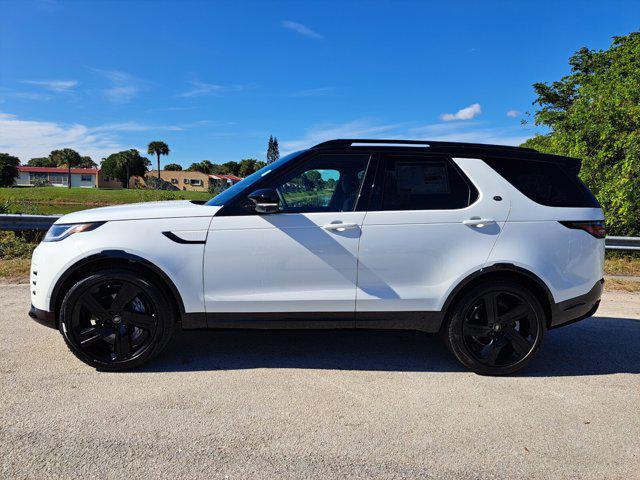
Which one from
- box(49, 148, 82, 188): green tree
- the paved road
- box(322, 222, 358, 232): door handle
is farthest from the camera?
box(49, 148, 82, 188): green tree

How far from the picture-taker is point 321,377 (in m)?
3.49

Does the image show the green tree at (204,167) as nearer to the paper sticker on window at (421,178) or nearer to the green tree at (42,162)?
the green tree at (42,162)

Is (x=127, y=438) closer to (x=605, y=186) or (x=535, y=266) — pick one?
(x=535, y=266)

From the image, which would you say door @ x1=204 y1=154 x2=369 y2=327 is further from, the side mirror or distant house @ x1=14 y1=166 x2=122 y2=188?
distant house @ x1=14 y1=166 x2=122 y2=188

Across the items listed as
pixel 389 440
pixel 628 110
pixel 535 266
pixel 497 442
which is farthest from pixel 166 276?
pixel 628 110

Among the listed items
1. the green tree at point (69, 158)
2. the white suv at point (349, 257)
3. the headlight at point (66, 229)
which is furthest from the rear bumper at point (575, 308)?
the green tree at point (69, 158)

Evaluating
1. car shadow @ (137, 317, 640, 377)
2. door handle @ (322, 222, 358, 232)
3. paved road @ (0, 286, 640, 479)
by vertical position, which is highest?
door handle @ (322, 222, 358, 232)

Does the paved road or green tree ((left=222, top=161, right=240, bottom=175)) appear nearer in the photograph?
the paved road

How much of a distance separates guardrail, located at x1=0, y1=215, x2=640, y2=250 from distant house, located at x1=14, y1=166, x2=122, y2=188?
126 m

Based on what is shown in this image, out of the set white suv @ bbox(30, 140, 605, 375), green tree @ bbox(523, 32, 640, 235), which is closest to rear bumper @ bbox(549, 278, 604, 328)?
white suv @ bbox(30, 140, 605, 375)

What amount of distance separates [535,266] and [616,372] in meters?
1.20

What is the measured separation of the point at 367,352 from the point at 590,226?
212 cm

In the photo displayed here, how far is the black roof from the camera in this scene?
3623 millimetres

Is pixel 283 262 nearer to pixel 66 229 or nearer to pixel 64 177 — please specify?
pixel 66 229
